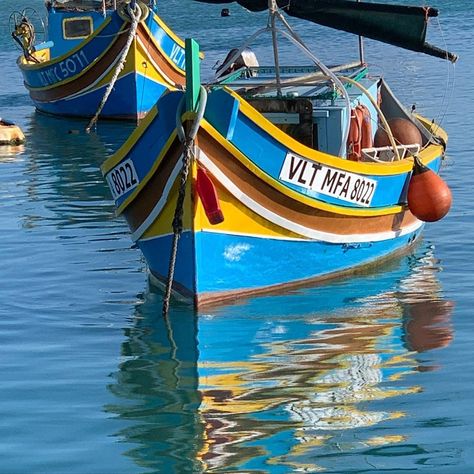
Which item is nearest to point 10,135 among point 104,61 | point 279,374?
point 104,61

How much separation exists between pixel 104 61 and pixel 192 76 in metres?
13.6

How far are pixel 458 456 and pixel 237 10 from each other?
128ft

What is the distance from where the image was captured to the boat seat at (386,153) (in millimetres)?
12320

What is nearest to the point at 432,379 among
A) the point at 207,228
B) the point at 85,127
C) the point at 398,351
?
the point at 398,351

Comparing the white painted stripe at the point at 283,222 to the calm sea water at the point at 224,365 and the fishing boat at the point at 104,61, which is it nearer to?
the calm sea water at the point at 224,365

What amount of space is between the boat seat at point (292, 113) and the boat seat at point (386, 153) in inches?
27.2

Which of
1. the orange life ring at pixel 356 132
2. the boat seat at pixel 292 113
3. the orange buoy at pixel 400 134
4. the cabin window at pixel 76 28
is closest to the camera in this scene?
the boat seat at pixel 292 113

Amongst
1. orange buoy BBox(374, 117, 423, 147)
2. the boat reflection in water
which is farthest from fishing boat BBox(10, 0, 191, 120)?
the boat reflection in water

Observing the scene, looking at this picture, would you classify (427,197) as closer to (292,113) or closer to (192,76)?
(292,113)

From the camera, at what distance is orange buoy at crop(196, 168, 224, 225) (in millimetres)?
10039

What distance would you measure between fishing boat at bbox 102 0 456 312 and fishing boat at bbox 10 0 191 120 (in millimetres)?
9566

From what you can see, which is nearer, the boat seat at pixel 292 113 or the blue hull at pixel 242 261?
the blue hull at pixel 242 261

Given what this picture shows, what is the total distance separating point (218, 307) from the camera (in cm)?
1073

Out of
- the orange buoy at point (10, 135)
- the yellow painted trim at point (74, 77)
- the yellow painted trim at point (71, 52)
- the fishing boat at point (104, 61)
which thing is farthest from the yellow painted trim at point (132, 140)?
the yellow painted trim at point (74, 77)
